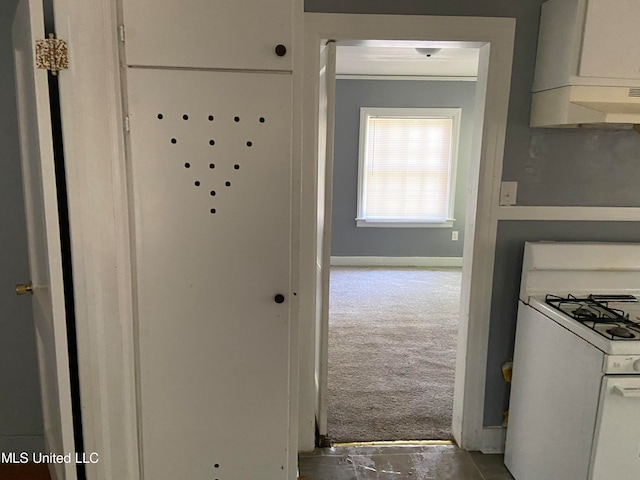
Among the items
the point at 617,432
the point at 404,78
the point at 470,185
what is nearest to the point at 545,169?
the point at 470,185

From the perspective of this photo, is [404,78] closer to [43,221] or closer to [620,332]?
[620,332]

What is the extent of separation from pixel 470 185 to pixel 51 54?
183 centimetres

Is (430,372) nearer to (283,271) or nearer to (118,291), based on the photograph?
(283,271)

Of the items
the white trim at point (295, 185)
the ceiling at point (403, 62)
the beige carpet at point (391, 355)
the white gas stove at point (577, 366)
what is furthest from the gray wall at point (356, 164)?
the white trim at point (295, 185)

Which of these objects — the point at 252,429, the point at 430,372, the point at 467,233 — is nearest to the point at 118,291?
the point at 252,429

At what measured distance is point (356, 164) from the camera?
19.5 feet

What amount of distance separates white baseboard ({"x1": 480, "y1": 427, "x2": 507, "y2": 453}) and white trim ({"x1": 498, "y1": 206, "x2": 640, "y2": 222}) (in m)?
1.12

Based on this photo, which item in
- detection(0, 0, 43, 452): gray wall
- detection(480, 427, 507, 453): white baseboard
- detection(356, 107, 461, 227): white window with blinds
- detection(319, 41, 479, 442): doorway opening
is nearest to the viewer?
detection(0, 0, 43, 452): gray wall

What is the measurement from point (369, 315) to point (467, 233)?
7.48ft

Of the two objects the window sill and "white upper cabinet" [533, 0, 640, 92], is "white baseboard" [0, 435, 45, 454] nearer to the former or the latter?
"white upper cabinet" [533, 0, 640, 92]

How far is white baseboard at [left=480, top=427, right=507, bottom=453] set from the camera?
2.45 metres

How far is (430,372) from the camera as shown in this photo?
10.9 feet

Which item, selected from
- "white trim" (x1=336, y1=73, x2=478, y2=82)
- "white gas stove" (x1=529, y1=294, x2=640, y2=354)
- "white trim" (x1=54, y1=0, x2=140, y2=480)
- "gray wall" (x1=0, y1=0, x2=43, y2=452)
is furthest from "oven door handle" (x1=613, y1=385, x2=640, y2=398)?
"white trim" (x1=336, y1=73, x2=478, y2=82)

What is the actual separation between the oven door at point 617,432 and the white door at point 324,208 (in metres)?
1.22
